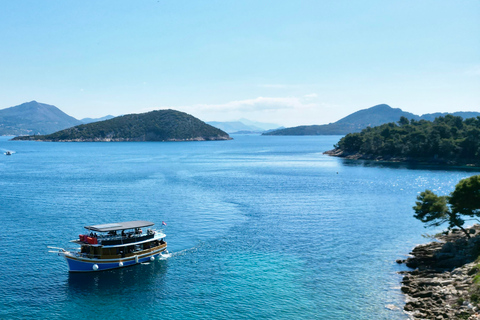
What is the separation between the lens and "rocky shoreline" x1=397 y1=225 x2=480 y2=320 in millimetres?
36312

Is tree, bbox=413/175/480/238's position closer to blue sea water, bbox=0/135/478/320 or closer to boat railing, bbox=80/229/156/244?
blue sea water, bbox=0/135/478/320

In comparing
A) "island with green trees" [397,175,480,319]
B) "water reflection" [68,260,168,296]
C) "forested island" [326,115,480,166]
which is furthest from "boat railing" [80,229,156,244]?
"forested island" [326,115,480,166]

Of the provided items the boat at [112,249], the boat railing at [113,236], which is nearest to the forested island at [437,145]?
the boat at [112,249]

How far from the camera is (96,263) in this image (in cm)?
4928

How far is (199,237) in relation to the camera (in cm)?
6200

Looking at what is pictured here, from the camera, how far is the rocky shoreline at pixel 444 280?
3631 centimetres

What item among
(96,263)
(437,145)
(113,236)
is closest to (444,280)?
(113,236)

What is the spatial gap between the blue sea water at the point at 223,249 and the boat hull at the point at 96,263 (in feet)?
3.28

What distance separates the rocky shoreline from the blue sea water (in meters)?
1.99

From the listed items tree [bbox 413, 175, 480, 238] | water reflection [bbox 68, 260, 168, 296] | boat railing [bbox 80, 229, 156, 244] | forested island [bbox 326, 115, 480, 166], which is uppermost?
forested island [bbox 326, 115, 480, 166]

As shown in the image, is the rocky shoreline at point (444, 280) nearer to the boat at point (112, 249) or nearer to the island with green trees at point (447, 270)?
Result: the island with green trees at point (447, 270)

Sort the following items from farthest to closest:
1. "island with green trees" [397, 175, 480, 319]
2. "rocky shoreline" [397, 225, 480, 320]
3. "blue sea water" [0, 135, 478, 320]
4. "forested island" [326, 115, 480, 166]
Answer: "forested island" [326, 115, 480, 166]
"blue sea water" [0, 135, 478, 320]
"island with green trees" [397, 175, 480, 319]
"rocky shoreline" [397, 225, 480, 320]

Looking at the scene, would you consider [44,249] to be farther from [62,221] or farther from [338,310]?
[338,310]

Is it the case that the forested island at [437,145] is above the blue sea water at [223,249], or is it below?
above
